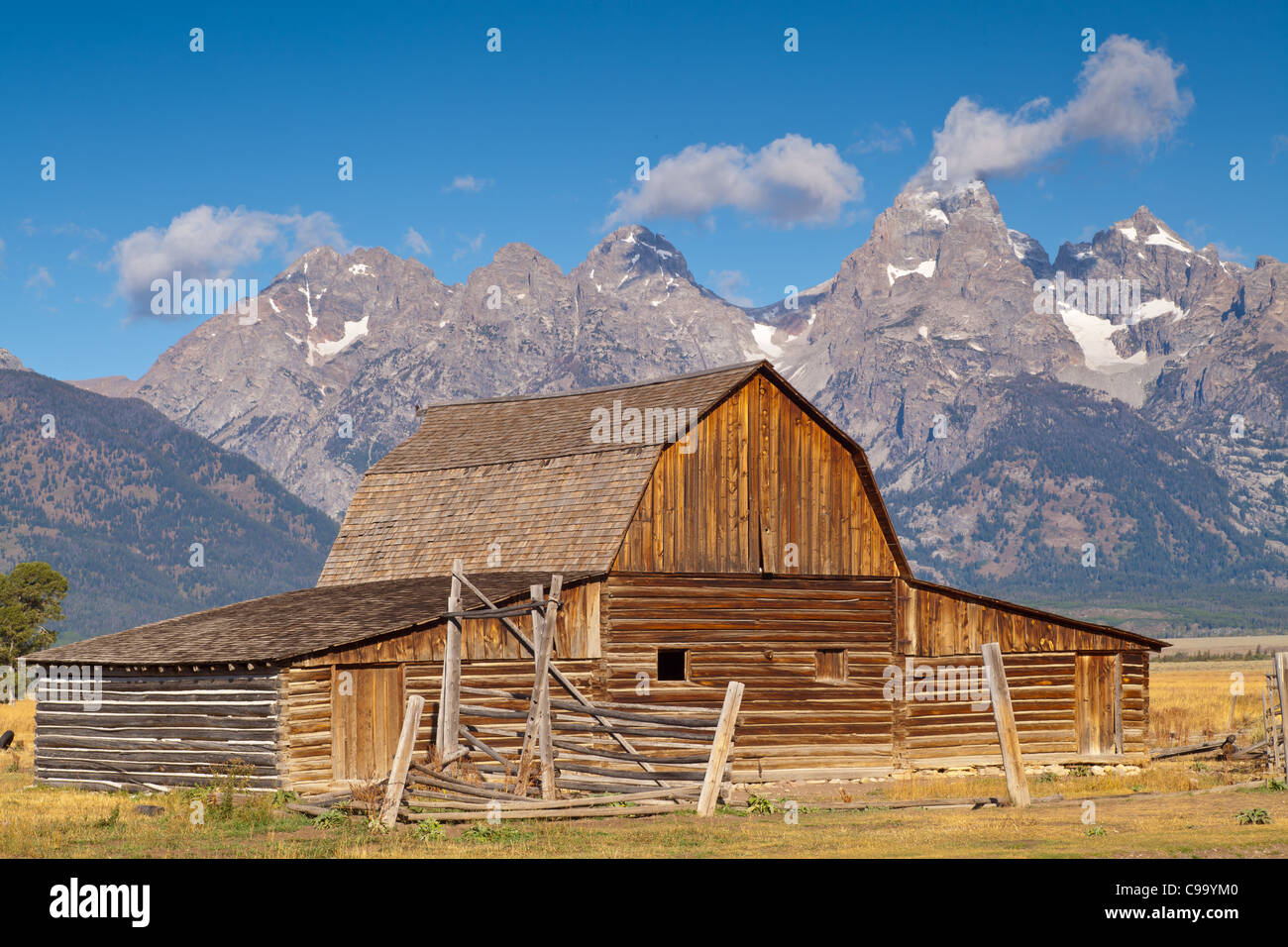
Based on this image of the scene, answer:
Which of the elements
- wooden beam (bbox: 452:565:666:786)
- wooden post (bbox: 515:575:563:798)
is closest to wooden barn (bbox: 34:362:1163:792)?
wooden beam (bbox: 452:565:666:786)

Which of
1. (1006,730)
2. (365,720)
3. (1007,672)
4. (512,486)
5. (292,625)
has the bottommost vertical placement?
(365,720)

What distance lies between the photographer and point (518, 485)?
36.1 metres

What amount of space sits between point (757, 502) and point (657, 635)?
144 inches

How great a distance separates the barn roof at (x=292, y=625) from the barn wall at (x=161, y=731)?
0.50 meters

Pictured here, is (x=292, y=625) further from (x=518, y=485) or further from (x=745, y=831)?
(x=745, y=831)

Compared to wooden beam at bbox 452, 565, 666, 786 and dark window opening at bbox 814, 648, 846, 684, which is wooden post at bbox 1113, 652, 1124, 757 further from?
wooden beam at bbox 452, 565, 666, 786

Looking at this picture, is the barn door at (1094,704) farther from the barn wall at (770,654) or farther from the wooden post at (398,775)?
the wooden post at (398,775)

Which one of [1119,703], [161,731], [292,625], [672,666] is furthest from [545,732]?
[1119,703]

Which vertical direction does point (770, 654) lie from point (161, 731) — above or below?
above

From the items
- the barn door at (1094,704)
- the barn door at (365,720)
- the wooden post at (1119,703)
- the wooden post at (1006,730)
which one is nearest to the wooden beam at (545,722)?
the barn door at (365,720)

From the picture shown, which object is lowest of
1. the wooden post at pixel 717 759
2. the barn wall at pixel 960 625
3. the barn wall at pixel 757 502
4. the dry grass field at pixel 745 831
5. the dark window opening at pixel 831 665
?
the dry grass field at pixel 745 831

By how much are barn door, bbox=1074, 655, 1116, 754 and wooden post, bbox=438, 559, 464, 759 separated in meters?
16.3

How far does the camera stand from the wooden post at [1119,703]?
36.3 meters
